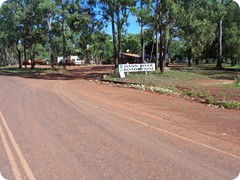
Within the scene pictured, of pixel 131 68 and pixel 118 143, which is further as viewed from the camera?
pixel 131 68

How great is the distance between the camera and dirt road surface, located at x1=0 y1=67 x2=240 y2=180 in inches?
204

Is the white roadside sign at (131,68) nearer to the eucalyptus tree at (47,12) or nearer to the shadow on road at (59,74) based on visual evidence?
the shadow on road at (59,74)

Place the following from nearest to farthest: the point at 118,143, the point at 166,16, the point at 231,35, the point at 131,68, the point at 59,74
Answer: the point at 118,143, the point at 131,68, the point at 166,16, the point at 59,74, the point at 231,35

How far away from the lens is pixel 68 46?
69.1 m

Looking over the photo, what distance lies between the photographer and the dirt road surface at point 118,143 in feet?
17.0

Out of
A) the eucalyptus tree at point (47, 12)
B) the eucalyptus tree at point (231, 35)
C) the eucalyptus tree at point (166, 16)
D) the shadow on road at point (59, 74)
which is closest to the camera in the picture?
the eucalyptus tree at point (166, 16)

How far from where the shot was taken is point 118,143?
6.83 meters

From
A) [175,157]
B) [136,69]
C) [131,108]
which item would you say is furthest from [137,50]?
[175,157]

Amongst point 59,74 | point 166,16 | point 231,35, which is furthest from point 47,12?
point 231,35

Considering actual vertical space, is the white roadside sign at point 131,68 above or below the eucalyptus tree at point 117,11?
below

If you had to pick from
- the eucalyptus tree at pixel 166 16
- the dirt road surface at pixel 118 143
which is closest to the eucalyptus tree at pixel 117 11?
the eucalyptus tree at pixel 166 16

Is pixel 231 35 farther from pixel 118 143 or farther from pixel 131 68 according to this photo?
pixel 118 143

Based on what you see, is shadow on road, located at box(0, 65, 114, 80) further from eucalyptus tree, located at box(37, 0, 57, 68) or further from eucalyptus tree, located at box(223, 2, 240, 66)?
eucalyptus tree, located at box(223, 2, 240, 66)

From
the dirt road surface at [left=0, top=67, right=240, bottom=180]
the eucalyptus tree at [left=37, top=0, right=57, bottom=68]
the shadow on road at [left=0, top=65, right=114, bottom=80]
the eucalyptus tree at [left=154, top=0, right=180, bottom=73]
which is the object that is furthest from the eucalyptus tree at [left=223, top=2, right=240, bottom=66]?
the dirt road surface at [left=0, top=67, right=240, bottom=180]
